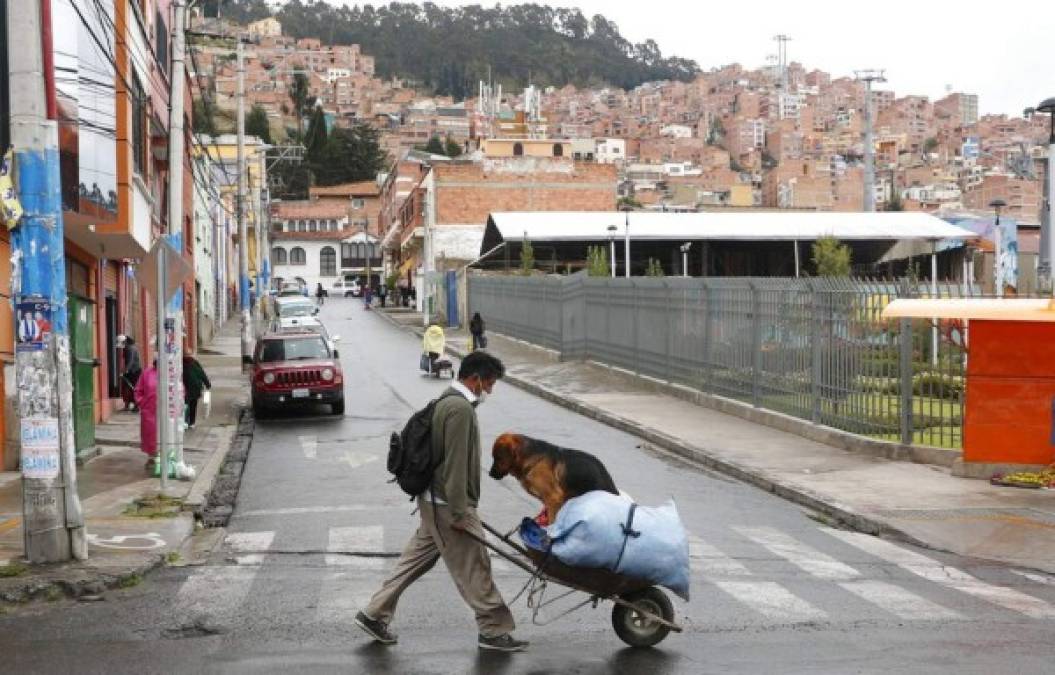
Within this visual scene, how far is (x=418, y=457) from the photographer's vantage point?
26.4 feet

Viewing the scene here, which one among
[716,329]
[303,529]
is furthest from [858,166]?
[303,529]

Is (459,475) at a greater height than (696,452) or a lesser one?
greater

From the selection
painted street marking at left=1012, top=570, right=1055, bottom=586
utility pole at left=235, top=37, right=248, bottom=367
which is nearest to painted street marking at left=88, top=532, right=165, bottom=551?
painted street marking at left=1012, top=570, right=1055, bottom=586

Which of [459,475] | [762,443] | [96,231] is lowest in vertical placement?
[762,443]

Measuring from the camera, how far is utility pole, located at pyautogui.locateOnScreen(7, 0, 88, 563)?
34.8 feet

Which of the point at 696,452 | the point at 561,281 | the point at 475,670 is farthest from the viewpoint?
the point at 561,281

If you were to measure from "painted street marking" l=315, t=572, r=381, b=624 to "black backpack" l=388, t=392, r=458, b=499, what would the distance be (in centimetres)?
151

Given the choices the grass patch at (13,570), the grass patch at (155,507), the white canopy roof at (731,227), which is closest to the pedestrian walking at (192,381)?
the grass patch at (155,507)

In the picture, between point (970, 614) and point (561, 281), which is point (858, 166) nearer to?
point (561, 281)

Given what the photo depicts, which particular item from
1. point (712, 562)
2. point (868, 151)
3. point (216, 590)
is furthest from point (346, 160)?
point (216, 590)

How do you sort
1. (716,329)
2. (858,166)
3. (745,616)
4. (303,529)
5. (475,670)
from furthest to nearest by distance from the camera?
1. (858,166)
2. (716,329)
3. (303,529)
4. (745,616)
5. (475,670)

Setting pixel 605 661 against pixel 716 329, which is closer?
pixel 605 661

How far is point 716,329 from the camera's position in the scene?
25.1m

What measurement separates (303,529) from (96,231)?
8710mm
